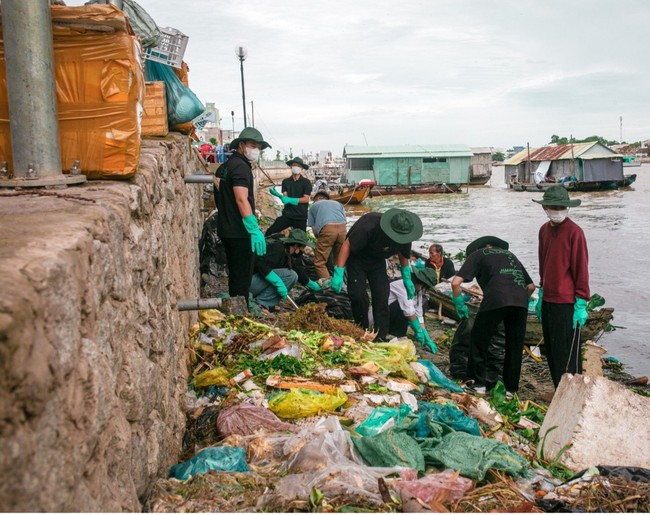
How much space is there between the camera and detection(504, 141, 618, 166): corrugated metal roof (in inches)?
1574

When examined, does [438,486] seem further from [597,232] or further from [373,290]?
[597,232]

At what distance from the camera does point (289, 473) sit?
9.82 ft

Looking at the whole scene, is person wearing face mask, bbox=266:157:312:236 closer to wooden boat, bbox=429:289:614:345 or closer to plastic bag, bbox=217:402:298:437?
wooden boat, bbox=429:289:614:345

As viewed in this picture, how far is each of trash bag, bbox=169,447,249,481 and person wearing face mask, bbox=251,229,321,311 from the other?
14.3 feet

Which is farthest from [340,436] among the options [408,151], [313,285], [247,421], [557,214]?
[408,151]

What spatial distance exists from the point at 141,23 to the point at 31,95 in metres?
1.83

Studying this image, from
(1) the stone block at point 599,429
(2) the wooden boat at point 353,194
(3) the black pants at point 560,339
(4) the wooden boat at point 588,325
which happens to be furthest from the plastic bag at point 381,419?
(2) the wooden boat at point 353,194

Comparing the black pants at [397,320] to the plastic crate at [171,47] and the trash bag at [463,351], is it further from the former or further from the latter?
the plastic crate at [171,47]

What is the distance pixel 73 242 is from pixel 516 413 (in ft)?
14.1

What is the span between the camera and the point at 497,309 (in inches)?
→ 229

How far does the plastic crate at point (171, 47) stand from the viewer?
4762mm

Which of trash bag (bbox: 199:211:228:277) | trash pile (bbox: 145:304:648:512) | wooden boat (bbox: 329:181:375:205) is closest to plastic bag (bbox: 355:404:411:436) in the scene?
trash pile (bbox: 145:304:648:512)

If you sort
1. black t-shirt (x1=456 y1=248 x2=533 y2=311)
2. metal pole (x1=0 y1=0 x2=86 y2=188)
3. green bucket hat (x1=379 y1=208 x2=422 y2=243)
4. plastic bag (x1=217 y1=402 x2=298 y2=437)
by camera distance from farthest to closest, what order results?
1. green bucket hat (x1=379 y1=208 x2=422 y2=243)
2. black t-shirt (x1=456 y1=248 x2=533 y2=311)
3. plastic bag (x1=217 y1=402 x2=298 y2=437)
4. metal pole (x1=0 y1=0 x2=86 y2=188)

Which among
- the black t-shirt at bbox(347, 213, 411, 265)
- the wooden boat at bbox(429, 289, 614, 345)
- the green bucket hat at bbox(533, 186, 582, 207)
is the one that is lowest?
the wooden boat at bbox(429, 289, 614, 345)
